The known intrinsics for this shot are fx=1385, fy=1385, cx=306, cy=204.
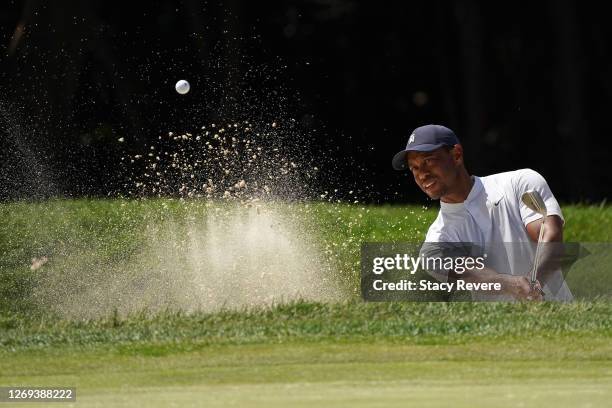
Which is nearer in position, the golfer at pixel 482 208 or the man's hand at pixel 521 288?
the golfer at pixel 482 208

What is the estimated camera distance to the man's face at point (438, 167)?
907 cm

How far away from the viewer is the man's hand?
9234 mm

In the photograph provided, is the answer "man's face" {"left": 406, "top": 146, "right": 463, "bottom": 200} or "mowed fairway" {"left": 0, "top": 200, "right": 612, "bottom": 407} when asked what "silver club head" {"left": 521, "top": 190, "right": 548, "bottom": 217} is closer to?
"man's face" {"left": 406, "top": 146, "right": 463, "bottom": 200}

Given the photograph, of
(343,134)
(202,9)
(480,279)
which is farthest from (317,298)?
(202,9)

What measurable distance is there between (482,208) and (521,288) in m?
0.64

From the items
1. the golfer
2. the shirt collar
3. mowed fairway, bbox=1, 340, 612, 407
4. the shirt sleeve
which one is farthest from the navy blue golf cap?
mowed fairway, bbox=1, 340, 612, 407

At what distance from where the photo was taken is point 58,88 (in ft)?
61.1

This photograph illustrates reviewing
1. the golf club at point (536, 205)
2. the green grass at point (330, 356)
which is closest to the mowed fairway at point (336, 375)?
the green grass at point (330, 356)

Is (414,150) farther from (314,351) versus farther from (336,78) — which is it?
(336,78)

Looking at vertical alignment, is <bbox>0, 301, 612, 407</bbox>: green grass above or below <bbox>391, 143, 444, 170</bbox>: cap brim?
below

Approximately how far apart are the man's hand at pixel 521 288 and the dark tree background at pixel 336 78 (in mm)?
7384

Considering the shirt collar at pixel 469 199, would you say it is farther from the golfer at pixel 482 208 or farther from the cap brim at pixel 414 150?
the cap brim at pixel 414 150

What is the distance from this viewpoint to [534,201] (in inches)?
352

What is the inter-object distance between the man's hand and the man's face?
74 centimetres
